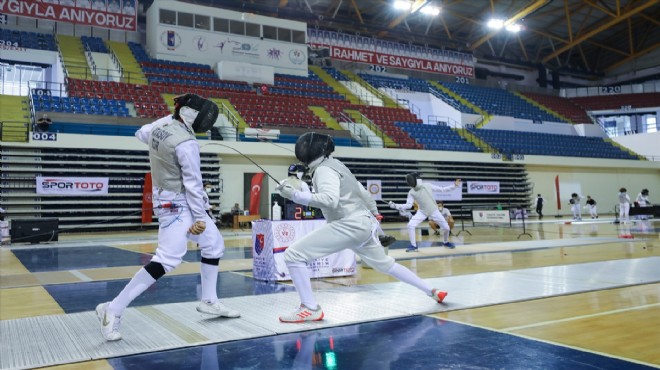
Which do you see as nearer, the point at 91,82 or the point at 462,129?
the point at 91,82

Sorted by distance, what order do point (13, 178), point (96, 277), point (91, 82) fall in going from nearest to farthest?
point (96, 277) < point (13, 178) < point (91, 82)

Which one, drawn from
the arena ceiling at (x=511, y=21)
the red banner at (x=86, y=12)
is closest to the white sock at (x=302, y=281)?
the red banner at (x=86, y=12)

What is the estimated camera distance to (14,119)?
16.3 metres

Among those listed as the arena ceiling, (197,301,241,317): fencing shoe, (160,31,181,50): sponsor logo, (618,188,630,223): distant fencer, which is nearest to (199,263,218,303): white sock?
(197,301,241,317): fencing shoe

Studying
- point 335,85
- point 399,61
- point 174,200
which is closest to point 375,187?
point 335,85

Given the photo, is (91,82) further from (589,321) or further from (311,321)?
(589,321)

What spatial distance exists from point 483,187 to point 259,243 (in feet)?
62.3

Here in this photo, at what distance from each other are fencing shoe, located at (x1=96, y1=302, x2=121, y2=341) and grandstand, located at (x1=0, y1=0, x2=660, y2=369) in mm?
1275

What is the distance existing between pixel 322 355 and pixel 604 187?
1157 inches

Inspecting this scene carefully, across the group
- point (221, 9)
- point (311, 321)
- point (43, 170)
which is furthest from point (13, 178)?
point (311, 321)

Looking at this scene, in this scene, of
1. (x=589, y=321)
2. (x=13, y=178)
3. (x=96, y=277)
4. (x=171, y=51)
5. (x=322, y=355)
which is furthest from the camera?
(x=171, y=51)

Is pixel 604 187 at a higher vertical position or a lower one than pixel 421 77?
lower

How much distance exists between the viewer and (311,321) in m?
3.56

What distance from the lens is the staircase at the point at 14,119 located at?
14875 millimetres
